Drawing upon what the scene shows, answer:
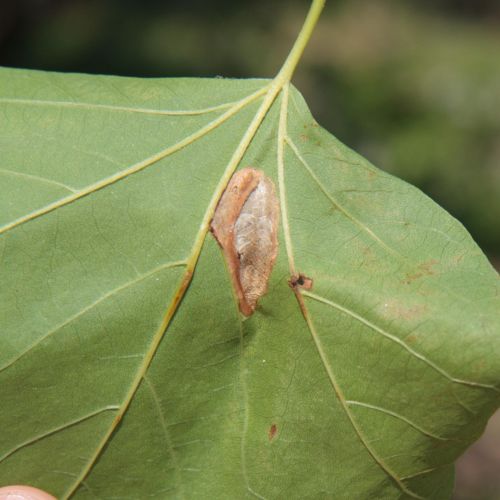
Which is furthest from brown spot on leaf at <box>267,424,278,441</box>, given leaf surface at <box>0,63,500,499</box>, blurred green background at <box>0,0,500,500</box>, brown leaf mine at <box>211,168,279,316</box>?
blurred green background at <box>0,0,500,500</box>

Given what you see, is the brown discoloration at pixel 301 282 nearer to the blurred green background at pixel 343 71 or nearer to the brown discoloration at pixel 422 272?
the brown discoloration at pixel 422 272

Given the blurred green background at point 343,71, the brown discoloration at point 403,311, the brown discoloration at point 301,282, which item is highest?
the brown discoloration at point 301,282

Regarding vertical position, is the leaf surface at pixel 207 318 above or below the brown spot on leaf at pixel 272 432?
above

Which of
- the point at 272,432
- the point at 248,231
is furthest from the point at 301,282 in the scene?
the point at 272,432

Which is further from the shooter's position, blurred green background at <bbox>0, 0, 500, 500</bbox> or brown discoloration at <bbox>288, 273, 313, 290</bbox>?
blurred green background at <bbox>0, 0, 500, 500</bbox>

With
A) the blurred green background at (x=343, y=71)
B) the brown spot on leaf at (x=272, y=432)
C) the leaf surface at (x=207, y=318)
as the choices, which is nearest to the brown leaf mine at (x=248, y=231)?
the leaf surface at (x=207, y=318)

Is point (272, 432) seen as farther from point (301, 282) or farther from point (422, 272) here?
point (422, 272)

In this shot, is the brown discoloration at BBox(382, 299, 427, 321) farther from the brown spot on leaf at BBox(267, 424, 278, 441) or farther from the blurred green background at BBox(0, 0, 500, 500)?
the blurred green background at BBox(0, 0, 500, 500)
